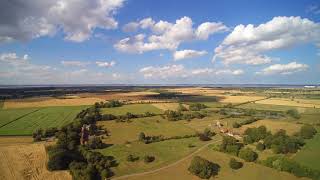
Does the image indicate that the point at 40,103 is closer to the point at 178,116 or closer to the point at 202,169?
the point at 178,116

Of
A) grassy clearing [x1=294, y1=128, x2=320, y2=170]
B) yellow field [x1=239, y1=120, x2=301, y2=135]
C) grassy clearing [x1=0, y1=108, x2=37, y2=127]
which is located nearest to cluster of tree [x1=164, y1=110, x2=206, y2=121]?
yellow field [x1=239, y1=120, x2=301, y2=135]

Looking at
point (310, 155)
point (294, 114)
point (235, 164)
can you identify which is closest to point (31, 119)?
point (235, 164)

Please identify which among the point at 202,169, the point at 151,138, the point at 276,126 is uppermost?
the point at 276,126

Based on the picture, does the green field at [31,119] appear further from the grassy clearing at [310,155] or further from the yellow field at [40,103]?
the grassy clearing at [310,155]

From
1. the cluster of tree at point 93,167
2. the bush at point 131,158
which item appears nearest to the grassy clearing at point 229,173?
the cluster of tree at point 93,167

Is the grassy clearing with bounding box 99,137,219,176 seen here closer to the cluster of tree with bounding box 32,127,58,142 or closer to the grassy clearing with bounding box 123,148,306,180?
the grassy clearing with bounding box 123,148,306,180

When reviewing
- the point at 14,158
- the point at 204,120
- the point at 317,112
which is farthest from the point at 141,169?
the point at 317,112

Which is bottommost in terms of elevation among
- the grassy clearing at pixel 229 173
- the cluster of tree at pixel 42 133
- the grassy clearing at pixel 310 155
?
the grassy clearing at pixel 229 173
